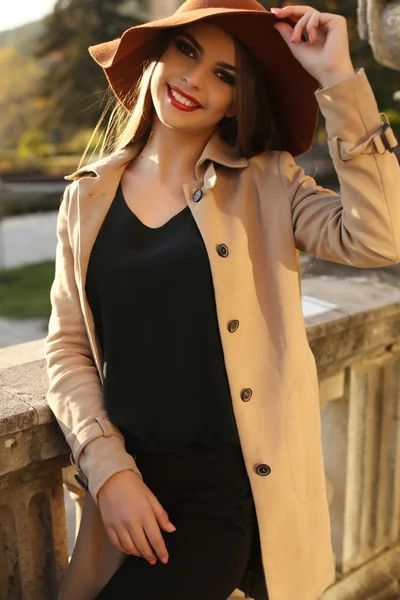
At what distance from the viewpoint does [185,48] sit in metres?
1.26

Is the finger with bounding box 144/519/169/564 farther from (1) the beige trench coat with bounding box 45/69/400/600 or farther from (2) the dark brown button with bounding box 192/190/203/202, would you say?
(2) the dark brown button with bounding box 192/190/203/202

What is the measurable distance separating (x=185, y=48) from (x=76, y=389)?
644mm

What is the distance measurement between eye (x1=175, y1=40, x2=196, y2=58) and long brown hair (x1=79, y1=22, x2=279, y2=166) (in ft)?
0.06

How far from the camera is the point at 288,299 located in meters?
1.29

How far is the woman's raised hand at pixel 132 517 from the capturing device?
3.94ft

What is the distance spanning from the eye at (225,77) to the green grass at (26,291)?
6229mm

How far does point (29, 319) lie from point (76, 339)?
5983mm

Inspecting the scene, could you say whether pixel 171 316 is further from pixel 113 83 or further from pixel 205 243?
pixel 113 83

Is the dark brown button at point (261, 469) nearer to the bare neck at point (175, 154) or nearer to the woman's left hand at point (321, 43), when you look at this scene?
the bare neck at point (175, 154)

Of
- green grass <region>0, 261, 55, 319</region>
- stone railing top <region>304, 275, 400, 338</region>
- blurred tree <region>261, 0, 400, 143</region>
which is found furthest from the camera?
green grass <region>0, 261, 55, 319</region>

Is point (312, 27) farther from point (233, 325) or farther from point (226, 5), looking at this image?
point (233, 325)

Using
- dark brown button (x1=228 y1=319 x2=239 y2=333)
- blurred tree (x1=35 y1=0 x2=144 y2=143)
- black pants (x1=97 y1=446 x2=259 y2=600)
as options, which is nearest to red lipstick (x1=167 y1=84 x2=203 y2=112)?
dark brown button (x1=228 y1=319 x2=239 y2=333)

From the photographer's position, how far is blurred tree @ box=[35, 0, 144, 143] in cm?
986

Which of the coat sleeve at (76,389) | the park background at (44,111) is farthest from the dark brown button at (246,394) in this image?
the park background at (44,111)
